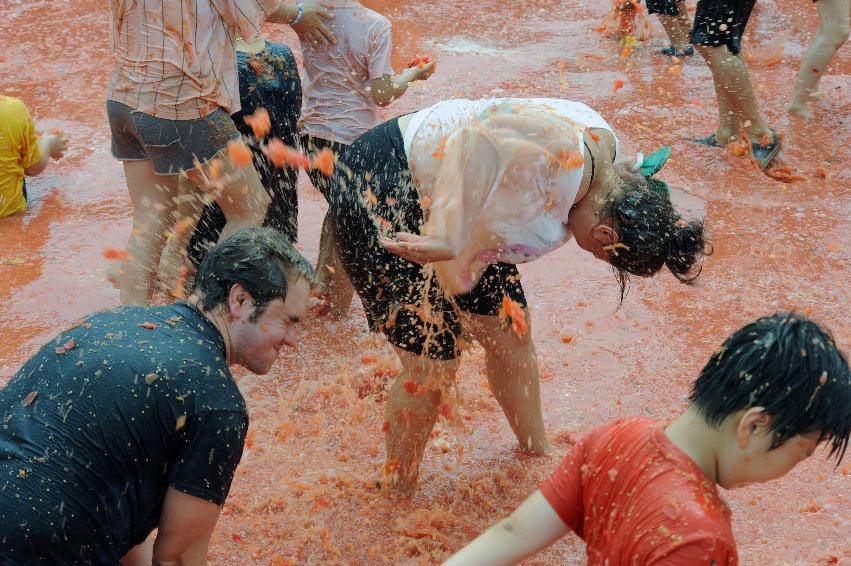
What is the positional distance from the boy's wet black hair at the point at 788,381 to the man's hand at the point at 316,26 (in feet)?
9.93

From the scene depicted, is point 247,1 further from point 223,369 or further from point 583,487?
point 583,487

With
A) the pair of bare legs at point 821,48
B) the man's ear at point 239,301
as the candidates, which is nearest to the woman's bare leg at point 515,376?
the man's ear at point 239,301

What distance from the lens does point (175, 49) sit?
3738 millimetres

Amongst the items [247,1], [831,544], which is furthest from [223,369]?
Result: [831,544]

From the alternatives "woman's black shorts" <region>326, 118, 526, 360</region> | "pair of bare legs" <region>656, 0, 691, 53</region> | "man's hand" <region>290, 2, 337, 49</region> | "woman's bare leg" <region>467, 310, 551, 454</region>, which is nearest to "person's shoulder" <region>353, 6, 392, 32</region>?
"man's hand" <region>290, 2, 337, 49</region>

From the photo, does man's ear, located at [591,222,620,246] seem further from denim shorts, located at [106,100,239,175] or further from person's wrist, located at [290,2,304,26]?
person's wrist, located at [290,2,304,26]

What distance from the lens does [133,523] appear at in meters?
2.32

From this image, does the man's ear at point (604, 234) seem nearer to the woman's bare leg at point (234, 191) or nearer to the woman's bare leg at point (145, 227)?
the woman's bare leg at point (234, 191)

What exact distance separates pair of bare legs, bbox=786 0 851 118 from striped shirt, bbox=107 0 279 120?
13.6 feet

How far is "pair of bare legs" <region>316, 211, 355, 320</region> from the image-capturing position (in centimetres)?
468

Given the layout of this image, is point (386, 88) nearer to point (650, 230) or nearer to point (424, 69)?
point (424, 69)

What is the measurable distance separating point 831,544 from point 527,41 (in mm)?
5545

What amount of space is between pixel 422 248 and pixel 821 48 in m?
4.69

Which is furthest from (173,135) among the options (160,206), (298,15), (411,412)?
(411,412)
